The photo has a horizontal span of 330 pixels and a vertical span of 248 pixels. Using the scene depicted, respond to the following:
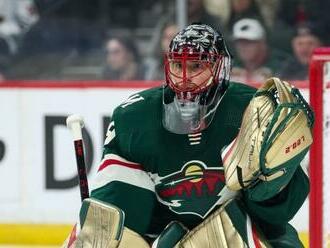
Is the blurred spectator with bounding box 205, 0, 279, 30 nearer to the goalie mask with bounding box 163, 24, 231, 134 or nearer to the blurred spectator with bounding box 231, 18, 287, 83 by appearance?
the blurred spectator with bounding box 231, 18, 287, 83

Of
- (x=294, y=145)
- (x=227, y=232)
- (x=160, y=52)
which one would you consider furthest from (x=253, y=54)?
(x=294, y=145)

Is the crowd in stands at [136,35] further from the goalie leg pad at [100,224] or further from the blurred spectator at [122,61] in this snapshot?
the goalie leg pad at [100,224]

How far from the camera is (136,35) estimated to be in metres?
6.11

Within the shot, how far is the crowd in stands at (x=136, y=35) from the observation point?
567 cm

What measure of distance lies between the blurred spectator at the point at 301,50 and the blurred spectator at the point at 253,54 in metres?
0.05

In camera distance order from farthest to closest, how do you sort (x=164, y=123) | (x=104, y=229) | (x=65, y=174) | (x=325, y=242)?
Answer: (x=65, y=174) < (x=325, y=242) < (x=164, y=123) < (x=104, y=229)

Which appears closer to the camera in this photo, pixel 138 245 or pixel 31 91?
pixel 138 245

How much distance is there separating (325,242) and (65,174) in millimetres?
2172

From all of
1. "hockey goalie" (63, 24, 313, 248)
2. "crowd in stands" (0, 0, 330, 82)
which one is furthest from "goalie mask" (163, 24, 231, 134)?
"crowd in stands" (0, 0, 330, 82)

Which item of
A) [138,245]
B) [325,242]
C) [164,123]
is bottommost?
[325,242]

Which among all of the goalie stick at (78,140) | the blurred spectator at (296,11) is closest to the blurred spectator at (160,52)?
the blurred spectator at (296,11)

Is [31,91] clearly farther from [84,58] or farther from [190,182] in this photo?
[190,182]

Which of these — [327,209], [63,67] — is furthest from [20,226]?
[327,209]

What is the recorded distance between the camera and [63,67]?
621 cm
